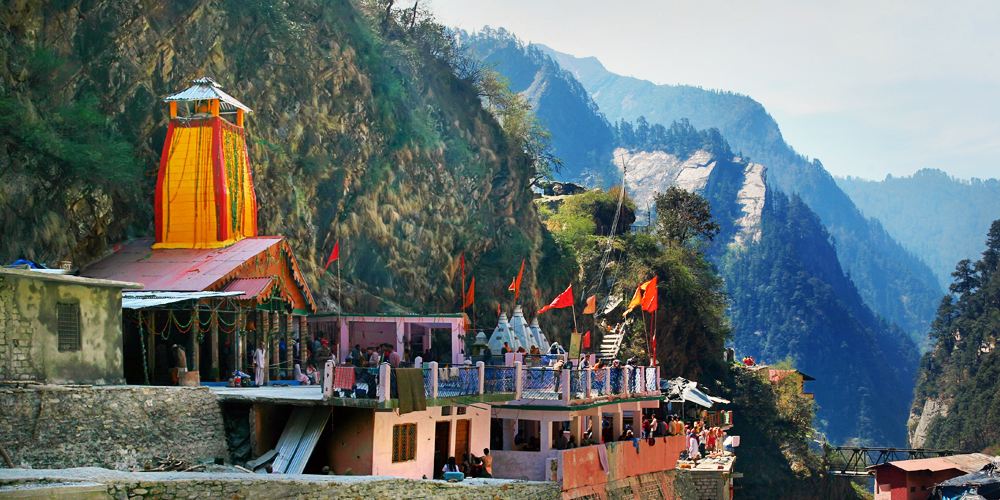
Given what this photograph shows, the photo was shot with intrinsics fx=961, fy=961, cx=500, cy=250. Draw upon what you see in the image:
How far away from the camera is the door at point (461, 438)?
2341cm

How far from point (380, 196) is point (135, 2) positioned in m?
13.7

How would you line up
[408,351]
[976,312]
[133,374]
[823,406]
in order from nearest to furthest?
[133,374] < [408,351] < [976,312] < [823,406]

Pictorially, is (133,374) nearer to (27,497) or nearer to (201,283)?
(201,283)

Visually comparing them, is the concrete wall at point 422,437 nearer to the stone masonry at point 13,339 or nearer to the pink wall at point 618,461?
the pink wall at point 618,461

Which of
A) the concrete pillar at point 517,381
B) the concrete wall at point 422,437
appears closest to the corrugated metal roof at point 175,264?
the concrete wall at point 422,437

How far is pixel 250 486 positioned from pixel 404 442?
6.09 m

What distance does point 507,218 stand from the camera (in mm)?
51188

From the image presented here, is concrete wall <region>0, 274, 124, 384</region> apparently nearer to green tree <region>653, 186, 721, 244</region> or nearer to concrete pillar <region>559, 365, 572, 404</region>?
concrete pillar <region>559, 365, 572, 404</region>

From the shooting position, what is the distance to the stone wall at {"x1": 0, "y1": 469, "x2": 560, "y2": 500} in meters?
13.9

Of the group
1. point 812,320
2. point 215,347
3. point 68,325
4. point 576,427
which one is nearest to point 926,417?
point 812,320

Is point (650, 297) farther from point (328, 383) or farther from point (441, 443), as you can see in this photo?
point (328, 383)

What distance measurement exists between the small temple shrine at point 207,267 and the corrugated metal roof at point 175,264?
28mm

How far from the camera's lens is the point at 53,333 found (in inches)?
705

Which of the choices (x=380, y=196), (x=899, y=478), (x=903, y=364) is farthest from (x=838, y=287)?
(x=380, y=196)
